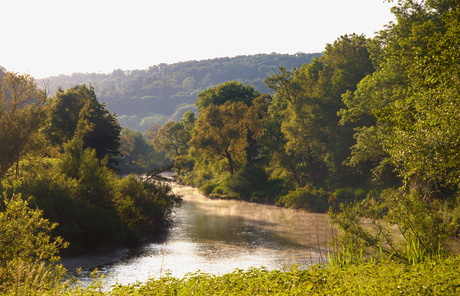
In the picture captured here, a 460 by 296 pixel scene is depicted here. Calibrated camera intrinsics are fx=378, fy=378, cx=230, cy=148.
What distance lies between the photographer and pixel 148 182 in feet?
86.8

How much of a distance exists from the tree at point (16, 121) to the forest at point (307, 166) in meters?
0.06

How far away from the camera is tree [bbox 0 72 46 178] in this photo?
58.9 feet

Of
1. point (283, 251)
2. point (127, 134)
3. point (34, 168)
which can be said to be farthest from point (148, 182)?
point (127, 134)

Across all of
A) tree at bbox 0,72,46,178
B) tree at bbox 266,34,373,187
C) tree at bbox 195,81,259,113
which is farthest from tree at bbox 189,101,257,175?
tree at bbox 0,72,46,178

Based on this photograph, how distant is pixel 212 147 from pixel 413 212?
112 ft

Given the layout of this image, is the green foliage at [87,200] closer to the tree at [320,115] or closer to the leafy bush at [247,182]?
the leafy bush at [247,182]

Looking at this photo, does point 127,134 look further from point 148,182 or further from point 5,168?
point 5,168

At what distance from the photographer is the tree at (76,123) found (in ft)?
102

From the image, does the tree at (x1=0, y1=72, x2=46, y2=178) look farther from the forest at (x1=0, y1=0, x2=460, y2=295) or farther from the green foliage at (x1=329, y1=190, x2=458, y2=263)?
the green foliage at (x1=329, y1=190, x2=458, y2=263)

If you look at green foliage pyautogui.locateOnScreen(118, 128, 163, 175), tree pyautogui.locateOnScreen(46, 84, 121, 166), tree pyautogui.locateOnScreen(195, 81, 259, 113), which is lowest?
green foliage pyautogui.locateOnScreen(118, 128, 163, 175)

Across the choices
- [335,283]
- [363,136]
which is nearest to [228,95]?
[363,136]

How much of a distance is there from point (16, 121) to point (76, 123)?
13747 mm

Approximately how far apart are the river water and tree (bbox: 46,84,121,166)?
893cm

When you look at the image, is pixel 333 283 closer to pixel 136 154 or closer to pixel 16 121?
pixel 16 121
